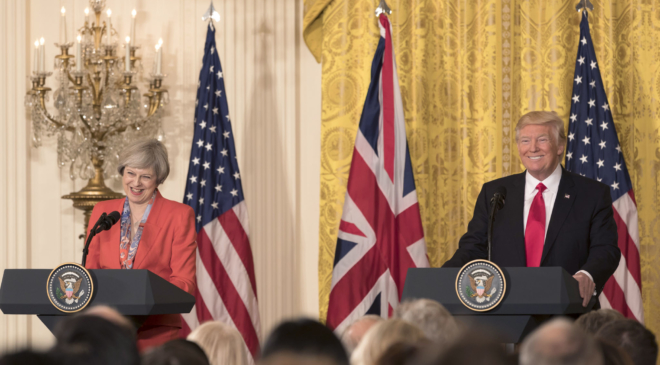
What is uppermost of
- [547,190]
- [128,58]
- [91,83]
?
[128,58]

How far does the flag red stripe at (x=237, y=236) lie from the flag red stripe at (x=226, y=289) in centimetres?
15

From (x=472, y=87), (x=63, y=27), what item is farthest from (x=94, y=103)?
(x=472, y=87)

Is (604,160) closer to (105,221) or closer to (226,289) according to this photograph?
(226,289)

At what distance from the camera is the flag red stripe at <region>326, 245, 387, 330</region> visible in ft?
17.5

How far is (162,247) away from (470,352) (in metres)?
2.83

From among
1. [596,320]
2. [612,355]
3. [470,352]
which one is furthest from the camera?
[596,320]

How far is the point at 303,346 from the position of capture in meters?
1.18

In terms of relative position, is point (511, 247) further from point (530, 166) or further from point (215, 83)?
point (215, 83)

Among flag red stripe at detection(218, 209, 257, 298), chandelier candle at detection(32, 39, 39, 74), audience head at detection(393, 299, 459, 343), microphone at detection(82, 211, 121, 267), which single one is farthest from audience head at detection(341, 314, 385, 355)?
chandelier candle at detection(32, 39, 39, 74)

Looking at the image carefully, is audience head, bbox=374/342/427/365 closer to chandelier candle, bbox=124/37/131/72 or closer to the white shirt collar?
the white shirt collar

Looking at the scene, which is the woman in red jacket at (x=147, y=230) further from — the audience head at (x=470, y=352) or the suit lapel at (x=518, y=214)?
the audience head at (x=470, y=352)

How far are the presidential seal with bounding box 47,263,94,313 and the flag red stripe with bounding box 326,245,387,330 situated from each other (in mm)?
2667

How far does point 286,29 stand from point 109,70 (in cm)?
153

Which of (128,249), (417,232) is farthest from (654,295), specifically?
(128,249)
